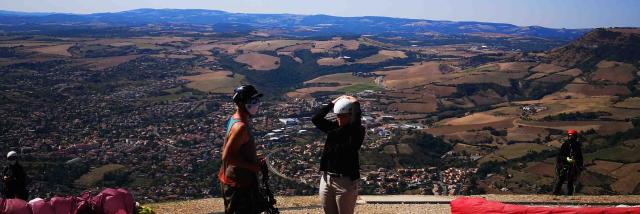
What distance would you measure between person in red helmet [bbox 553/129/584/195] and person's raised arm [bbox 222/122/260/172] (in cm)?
1004

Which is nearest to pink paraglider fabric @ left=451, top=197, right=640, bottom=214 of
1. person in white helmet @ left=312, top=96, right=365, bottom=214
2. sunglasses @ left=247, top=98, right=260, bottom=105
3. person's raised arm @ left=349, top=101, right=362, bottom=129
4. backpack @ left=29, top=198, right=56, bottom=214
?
person in white helmet @ left=312, top=96, right=365, bottom=214

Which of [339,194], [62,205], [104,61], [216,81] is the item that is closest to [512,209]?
[339,194]

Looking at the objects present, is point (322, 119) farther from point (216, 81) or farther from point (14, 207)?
point (216, 81)

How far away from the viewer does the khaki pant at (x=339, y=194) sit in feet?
20.5

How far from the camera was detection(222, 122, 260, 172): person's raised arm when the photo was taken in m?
5.80

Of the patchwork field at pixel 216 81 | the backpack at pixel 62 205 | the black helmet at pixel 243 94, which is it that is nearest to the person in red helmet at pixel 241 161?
the black helmet at pixel 243 94

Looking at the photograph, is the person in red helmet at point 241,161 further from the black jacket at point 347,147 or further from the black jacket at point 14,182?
the black jacket at point 14,182

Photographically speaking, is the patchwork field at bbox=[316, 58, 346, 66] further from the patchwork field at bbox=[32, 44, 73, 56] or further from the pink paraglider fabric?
the pink paraglider fabric

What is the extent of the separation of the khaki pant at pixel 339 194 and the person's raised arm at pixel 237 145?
930mm

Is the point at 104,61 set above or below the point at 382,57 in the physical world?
above

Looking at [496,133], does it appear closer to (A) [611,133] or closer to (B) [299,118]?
(A) [611,133]

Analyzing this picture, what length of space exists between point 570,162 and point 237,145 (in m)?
10.5

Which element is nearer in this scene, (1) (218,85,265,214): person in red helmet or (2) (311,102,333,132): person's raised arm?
(1) (218,85,265,214): person in red helmet

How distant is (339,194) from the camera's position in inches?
247
